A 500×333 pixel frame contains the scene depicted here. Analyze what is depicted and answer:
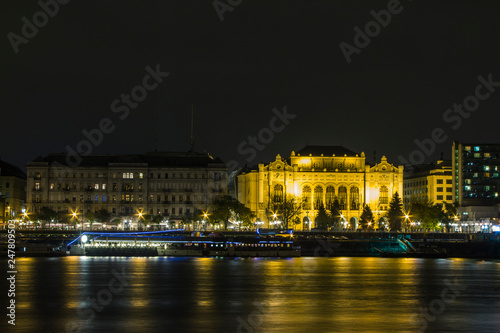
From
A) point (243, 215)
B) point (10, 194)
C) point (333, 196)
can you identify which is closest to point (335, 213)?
point (333, 196)

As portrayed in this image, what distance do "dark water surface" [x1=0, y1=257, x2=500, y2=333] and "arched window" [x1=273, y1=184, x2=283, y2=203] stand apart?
286 ft

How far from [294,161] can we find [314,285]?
114924 millimetres

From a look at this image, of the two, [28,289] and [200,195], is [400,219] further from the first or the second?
[28,289]

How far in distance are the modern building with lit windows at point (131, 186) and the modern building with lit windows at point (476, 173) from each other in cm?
5107

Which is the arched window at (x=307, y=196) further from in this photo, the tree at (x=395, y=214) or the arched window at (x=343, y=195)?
the tree at (x=395, y=214)

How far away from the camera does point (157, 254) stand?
117 metres

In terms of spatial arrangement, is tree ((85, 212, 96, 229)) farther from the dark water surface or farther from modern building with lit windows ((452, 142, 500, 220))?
modern building with lit windows ((452, 142, 500, 220))

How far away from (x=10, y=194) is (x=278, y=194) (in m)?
53.6

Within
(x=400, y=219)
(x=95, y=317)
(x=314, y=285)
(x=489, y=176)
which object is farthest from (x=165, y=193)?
(x=95, y=317)

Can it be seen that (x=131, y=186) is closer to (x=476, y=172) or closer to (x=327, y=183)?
(x=327, y=183)

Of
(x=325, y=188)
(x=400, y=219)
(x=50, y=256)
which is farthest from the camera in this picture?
(x=325, y=188)

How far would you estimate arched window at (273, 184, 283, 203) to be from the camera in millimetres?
176000

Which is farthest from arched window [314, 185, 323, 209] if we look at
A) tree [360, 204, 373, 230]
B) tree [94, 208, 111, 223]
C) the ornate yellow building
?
tree [94, 208, 111, 223]

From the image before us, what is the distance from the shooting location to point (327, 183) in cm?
18025
